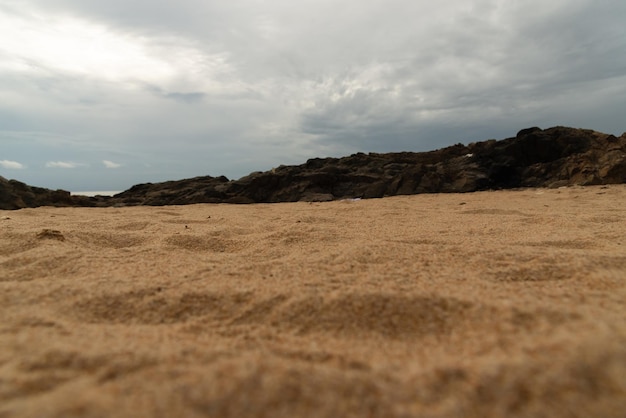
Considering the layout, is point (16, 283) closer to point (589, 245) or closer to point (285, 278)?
point (285, 278)

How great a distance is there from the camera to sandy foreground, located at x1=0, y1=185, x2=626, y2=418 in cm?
74

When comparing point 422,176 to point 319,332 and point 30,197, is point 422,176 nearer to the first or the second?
point 319,332

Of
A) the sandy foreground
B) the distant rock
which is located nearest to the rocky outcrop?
the distant rock

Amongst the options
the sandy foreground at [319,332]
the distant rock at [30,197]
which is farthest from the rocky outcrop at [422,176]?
the sandy foreground at [319,332]

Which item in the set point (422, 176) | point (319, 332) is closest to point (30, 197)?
point (422, 176)

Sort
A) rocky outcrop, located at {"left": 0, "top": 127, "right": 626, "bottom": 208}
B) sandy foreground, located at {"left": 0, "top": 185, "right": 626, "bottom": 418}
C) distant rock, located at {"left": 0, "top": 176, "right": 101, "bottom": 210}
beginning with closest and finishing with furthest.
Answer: sandy foreground, located at {"left": 0, "top": 185, "right": 626, "bottom": 418}
distant rock, located at {"left": 0, "top": 176, "right": 101, "bottom": 210}
rocky outcrop, located at {"left": 0, "top": 127, "right": 626, "bottom": 208}

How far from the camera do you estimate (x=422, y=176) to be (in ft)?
23.7

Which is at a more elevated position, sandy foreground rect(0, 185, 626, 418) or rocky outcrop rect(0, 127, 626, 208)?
rocky outcrop rect(0, 127, 626, 208)

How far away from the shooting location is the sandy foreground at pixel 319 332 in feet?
2.44

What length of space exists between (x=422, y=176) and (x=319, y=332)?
21.6 ft

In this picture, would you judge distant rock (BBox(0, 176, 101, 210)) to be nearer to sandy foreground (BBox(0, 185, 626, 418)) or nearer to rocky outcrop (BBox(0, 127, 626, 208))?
rocky outcrop (BBox(0, 127, 626, 208))

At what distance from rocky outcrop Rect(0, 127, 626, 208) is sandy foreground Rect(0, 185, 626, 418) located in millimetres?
5339

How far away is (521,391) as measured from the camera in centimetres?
76

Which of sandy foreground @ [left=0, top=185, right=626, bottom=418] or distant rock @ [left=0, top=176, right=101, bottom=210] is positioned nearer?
sandy foreground @ [left=0, top=185, right=626, bottom=418]
